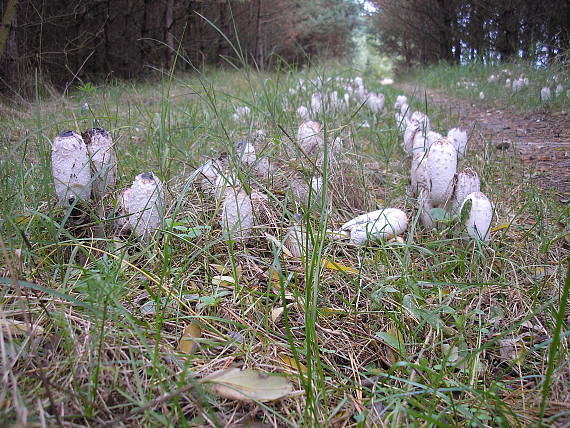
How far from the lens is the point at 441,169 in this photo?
1.71 meters

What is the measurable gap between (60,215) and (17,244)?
0.31 metres

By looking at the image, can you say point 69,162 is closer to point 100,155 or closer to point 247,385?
point 100,155

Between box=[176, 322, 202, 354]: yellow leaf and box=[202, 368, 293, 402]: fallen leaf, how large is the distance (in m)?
0.13

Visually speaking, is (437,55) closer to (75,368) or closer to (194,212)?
(194,212)

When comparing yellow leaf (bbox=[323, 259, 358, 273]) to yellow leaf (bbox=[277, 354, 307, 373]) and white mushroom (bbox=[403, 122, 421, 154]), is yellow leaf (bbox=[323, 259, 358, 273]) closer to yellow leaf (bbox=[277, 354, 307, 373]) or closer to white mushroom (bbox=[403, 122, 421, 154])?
yellow leaf (bbox=[277, 354, 307, 373])

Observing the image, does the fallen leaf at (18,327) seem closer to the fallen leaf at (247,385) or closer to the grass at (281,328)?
the grass at (281,328)

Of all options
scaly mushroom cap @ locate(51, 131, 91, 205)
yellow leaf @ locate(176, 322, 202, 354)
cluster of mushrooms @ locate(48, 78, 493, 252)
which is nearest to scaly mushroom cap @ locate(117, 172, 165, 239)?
cluster of mushrooms @ locate(48, 78, 493, 252)

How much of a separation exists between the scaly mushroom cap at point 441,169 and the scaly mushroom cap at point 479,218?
18 centimetres

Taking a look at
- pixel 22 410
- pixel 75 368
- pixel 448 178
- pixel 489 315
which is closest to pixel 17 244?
pixel 75 368

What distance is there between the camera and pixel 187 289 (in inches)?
51.0

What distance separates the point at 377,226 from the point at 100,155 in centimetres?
117

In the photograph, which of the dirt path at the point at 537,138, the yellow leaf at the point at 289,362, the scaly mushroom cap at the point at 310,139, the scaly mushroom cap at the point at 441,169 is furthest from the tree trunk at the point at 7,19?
the dirt path at the point at 537,138

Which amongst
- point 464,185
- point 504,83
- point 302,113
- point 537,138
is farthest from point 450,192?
point 504,83

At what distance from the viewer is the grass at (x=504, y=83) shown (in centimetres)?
470
